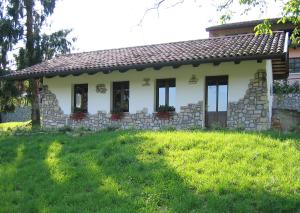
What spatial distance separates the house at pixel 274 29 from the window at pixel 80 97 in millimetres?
12709

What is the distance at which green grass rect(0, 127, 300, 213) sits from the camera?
5.73 meters

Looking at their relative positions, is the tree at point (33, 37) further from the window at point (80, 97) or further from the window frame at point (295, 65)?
the window frame at point (295, 65)

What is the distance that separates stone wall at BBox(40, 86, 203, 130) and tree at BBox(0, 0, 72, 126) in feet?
13.9

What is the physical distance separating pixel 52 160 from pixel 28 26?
1595cm

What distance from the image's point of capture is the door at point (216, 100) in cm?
1450

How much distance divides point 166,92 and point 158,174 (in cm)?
888

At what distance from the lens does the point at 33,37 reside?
22344 millimetres

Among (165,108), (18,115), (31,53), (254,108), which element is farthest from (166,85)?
(18,115)

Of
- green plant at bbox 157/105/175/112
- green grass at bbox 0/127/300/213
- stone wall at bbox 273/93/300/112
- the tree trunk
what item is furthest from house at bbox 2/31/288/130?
green grass at bbox 0/127/300/213

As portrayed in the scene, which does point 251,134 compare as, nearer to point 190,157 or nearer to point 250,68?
point 190,157

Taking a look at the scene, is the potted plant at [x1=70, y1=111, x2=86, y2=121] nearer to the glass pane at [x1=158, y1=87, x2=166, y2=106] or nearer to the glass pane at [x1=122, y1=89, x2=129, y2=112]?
the glass pane at [x1=122, y1=89, x2=129, y2=112]

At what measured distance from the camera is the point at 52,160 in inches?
329

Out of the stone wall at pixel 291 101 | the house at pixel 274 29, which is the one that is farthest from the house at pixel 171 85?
the house at pixel 274 29

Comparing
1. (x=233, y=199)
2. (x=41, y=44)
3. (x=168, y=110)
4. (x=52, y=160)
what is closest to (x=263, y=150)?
(x=233, y=199)
